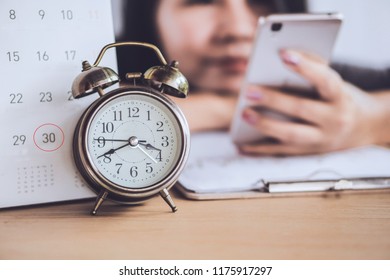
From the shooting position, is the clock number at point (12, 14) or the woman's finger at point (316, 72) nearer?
the clock number at point (12, 14)

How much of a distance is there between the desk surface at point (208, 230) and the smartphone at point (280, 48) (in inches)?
9.3

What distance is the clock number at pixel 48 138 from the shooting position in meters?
1.05

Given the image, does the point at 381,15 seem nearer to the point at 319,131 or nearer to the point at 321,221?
the point at 319,131

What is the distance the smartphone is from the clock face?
0.28m

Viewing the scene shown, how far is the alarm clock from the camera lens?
97cm

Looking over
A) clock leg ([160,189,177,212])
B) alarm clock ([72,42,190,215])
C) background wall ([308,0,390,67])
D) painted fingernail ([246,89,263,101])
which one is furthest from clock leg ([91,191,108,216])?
background wall ([308,0,390,67])

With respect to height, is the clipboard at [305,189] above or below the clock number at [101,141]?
below

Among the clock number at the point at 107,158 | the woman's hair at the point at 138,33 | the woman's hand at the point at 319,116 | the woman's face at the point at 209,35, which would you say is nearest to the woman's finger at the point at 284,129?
the woman's hand at the point at 319,116

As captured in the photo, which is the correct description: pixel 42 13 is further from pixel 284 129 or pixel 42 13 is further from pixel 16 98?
pixel 284 129

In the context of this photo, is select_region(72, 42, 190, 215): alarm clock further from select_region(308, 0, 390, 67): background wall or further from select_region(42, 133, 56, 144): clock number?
select_region(308, 0, 390, 67): background wall

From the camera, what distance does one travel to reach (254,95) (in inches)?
48.3

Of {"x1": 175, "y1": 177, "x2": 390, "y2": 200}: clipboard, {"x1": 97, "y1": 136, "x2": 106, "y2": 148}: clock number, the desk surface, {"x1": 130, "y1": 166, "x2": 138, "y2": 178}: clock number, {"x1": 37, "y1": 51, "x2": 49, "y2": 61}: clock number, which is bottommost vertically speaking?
{"x1": 175, "y1": 177, "x2": 390, "y2": 200}: clipboard

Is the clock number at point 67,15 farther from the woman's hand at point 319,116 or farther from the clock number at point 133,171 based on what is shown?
the woman's hand at point 319,116

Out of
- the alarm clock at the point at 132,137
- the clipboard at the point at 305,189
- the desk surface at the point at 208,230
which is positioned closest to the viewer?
the desk surface at the point at 208,230
